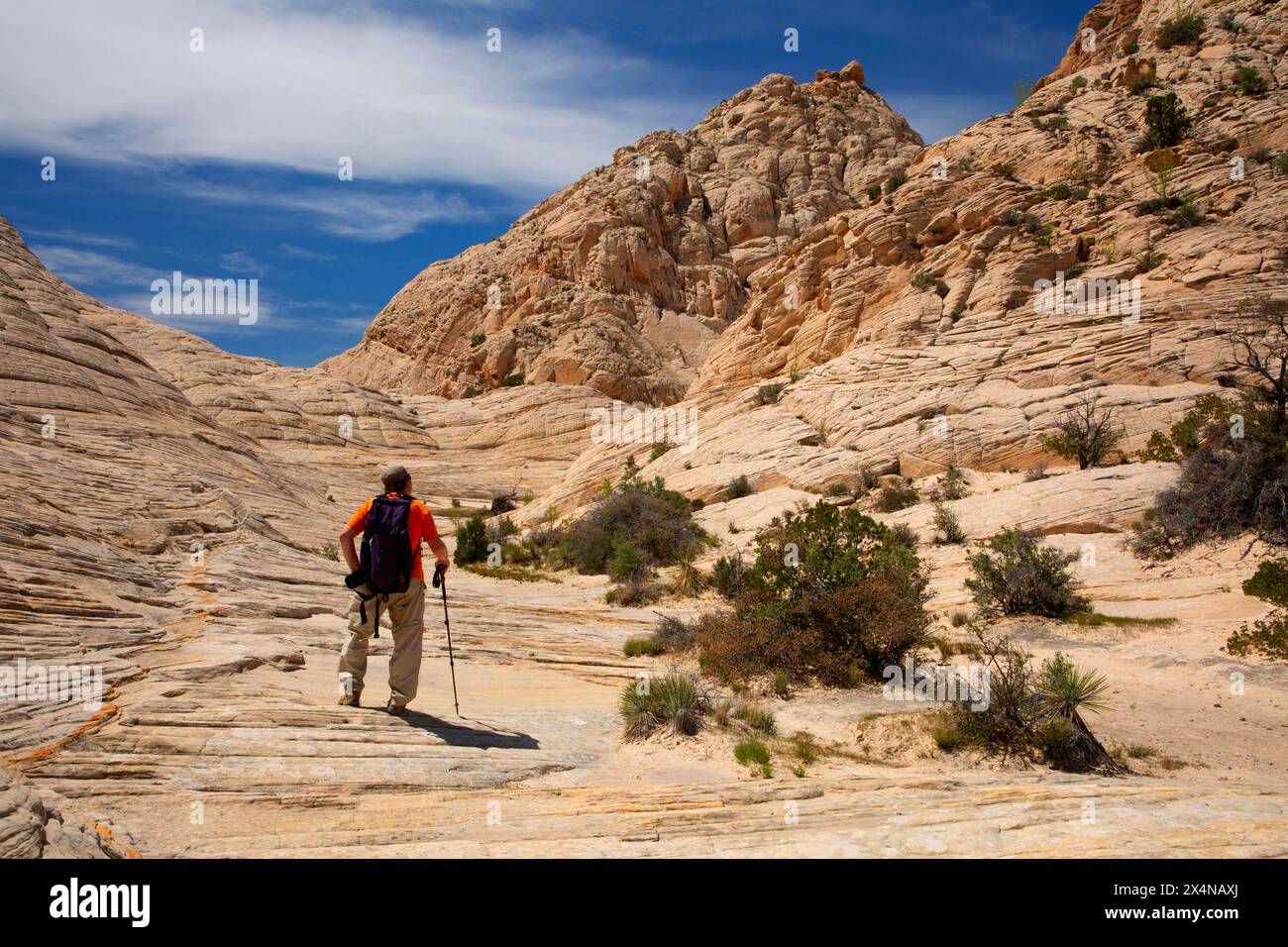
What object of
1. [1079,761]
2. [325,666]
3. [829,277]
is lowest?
[1079,761]

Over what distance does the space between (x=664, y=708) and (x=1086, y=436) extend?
14548 millimetres

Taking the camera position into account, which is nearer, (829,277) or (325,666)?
(325,666)

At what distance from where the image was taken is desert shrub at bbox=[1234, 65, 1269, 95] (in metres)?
26.5

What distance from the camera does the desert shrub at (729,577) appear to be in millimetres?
14984

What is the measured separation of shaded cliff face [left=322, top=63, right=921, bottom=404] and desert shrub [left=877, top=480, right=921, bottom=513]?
35.1 meters

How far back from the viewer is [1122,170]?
26.6m

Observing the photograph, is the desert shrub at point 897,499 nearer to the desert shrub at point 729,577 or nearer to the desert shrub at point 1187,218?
the desert shrub at point 729,577

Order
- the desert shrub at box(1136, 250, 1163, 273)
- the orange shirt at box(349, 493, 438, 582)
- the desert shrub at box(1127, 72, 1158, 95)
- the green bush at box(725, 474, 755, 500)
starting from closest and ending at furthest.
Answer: the orange shirt at box(349, 493, 438, 582) < the desert shrub at box(1136, 250, 1163, 273) < the green bush at box(725, 474, 755, 500) < the desert shrub at box(1127, 72, 1158, 95)

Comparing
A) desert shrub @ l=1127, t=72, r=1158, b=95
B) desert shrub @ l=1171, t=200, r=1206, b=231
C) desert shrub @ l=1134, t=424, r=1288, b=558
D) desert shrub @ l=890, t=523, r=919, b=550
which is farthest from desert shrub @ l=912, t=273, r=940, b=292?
desert shrub @ l=1134, t=424, r=1288, b=558

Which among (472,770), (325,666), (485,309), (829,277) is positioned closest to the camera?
(472,770)

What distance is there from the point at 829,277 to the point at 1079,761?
26.6m

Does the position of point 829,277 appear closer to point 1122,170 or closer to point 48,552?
point 1122,170

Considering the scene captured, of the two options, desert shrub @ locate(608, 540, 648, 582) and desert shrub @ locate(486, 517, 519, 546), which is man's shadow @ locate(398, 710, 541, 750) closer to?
desert shrub @ locate(608, 540, 648, 582)
